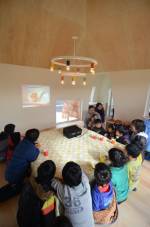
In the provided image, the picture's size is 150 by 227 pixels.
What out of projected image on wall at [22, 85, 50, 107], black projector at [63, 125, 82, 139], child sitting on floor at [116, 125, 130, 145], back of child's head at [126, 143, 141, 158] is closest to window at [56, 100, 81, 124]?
projected image on wall at [22, 85, 50, 107]

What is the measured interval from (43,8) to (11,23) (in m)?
0.53

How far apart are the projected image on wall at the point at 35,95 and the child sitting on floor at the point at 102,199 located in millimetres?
3317

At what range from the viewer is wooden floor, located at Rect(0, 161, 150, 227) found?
1.90m

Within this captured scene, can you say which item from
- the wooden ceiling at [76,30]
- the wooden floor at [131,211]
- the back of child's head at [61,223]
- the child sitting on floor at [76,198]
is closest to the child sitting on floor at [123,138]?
the wooden floor at [131,211]

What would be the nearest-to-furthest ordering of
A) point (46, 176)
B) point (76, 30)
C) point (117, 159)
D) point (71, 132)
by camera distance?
point (46, 176), point (117, 159), point (76, 30), point (71, 132)

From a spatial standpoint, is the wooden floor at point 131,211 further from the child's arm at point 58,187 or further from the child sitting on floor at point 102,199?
the child's arm at point 58,187

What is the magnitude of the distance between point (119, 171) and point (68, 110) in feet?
12.5

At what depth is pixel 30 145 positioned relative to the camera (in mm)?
2186

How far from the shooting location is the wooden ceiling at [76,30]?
201 cm

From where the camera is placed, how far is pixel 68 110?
219 inches

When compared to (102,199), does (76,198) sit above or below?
above

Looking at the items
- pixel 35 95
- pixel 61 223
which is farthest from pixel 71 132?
pixel 35 95

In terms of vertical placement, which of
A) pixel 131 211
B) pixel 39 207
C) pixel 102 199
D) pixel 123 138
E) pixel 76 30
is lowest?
pixel 131 211

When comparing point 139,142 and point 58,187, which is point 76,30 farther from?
point 58,187
